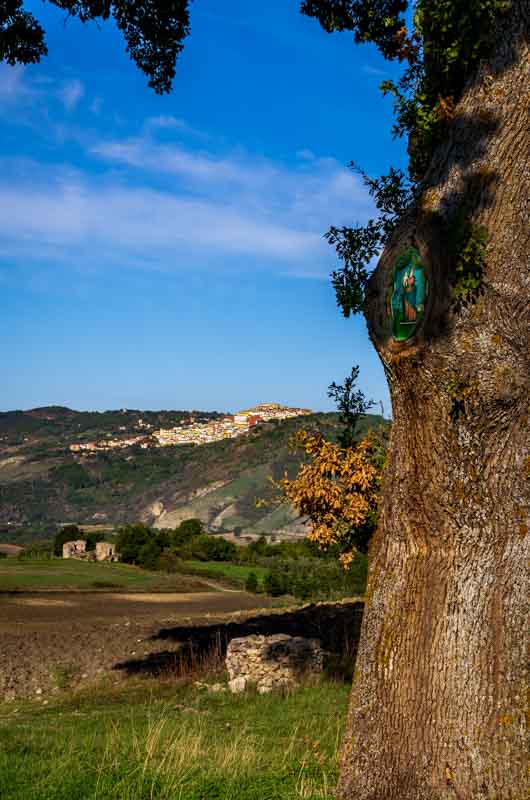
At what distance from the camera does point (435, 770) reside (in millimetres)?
5023

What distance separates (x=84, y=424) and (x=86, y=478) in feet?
158

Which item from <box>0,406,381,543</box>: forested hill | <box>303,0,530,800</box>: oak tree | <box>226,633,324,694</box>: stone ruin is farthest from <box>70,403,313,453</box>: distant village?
<box>303,0,530,800</box>: oak tree

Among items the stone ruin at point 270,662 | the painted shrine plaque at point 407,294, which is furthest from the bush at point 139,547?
the painted shrine plaque at point 407,294

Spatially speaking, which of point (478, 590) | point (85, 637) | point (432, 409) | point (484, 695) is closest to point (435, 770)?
point (484, 695)

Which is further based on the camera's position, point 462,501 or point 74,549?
point 74,549

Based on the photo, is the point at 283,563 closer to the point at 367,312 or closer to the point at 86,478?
the point at 367,312

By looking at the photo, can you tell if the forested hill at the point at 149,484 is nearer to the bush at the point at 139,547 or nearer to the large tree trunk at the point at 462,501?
the bush at the point at 139,547

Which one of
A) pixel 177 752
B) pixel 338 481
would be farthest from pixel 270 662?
pixel 177 752

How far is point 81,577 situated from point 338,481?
85.9 feet

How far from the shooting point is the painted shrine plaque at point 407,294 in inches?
200

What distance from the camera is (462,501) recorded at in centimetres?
507

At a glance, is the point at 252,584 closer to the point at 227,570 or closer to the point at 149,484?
the point at 227,570

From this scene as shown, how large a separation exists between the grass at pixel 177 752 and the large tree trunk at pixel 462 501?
2.46 feet

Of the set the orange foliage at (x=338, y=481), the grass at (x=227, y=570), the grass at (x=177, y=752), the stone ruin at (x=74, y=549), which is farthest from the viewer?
the stone ruin at (x=74, y=549)
